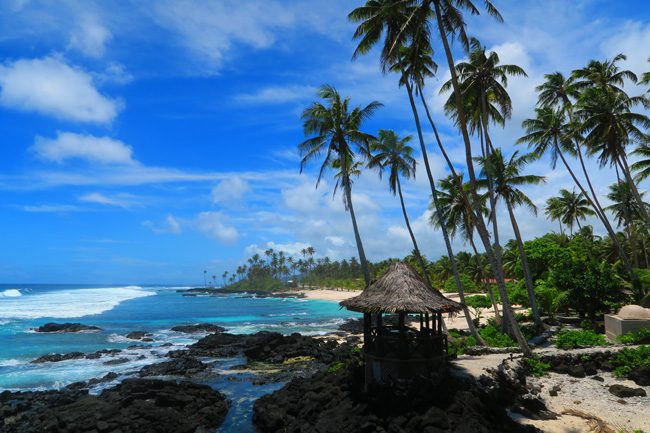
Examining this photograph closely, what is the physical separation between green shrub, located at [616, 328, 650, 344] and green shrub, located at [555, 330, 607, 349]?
720mm

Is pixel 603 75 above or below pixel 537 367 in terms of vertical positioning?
above

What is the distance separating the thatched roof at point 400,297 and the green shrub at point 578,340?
25.1 feet

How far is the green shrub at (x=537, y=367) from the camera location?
1523 cm

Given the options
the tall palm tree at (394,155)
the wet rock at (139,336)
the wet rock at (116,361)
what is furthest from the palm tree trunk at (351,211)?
the wet rock at (139,336)

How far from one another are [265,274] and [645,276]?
145 meters

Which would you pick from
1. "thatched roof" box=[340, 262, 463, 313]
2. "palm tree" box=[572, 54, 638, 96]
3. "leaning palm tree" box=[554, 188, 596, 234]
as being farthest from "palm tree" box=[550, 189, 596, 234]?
"thatched roof" box=[340, 262, 463, 313]

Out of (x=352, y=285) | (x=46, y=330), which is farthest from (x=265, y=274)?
(x=46, y=330)

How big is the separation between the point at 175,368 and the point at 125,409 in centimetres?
880

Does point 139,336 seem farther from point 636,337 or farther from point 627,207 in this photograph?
point 627,207

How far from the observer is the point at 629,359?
15.0 m

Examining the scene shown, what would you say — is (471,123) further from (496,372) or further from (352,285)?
(352,285)

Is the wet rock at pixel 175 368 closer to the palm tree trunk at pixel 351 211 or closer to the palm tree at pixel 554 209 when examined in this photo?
the palm tree trunk at pixel 351 211

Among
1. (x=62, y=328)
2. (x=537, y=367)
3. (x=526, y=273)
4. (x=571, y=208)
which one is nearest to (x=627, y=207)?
(x=571, y=208)

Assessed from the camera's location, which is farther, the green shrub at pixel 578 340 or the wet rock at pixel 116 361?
the wet rock at pixel 116 361
